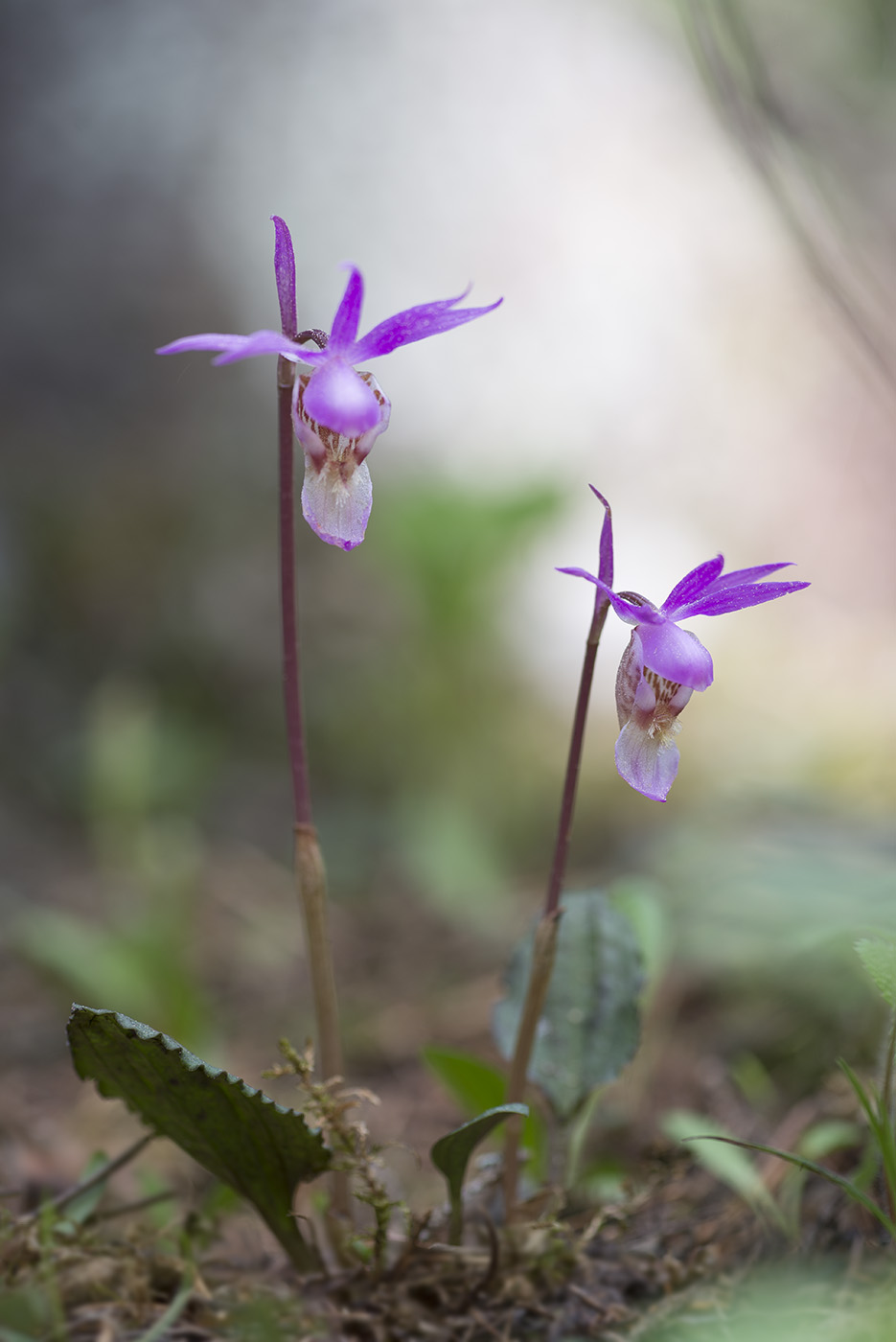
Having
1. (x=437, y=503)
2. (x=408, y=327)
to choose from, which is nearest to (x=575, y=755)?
(x=408, y=327)

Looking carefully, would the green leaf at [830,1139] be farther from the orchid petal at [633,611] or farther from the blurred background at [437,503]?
the orchid petal at [633,611]

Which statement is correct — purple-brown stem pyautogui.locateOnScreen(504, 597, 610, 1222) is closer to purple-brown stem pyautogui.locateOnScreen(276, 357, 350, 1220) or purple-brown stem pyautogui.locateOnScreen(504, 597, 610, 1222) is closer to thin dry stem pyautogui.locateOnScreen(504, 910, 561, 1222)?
thin dry stem pyautogui.locateOnScreen(504, 910, 561, 1222)

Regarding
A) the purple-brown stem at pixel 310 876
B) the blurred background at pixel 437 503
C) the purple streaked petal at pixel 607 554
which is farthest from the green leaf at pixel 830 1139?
the purple streaked petal at pixel 607 554

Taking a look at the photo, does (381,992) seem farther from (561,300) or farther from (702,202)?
(702,202)

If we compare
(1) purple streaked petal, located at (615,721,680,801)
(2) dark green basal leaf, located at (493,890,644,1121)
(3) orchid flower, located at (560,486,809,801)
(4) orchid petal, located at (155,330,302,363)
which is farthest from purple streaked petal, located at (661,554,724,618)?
(2) dark green basal leaf, located at (493,890,644,1121)

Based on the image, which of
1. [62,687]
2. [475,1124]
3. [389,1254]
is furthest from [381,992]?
[62,687]

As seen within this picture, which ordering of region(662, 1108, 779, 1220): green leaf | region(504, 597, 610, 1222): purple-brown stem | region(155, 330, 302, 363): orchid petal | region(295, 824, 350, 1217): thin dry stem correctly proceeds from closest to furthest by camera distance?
1. region(155, 330, 302, 363): orchid petal
2. region(504, 597, 610, 1222): purple-brown stem
3. region(295, 824, 350, 1217): thin dry stem
4. region(662, 1108, 779, 1220): green leaf
